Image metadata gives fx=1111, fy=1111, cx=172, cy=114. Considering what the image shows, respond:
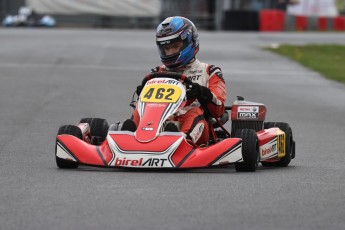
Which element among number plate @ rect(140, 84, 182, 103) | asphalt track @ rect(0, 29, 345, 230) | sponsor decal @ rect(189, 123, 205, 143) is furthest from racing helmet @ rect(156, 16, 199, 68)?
asphalt track @ rect(0, 29, 345, 230)

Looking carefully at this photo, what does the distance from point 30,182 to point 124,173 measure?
81 cm

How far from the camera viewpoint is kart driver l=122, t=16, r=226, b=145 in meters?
8.86

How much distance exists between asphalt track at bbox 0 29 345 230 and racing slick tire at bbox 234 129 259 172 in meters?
0.12

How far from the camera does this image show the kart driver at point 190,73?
8.86 meters

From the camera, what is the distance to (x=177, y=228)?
5770 millimetres

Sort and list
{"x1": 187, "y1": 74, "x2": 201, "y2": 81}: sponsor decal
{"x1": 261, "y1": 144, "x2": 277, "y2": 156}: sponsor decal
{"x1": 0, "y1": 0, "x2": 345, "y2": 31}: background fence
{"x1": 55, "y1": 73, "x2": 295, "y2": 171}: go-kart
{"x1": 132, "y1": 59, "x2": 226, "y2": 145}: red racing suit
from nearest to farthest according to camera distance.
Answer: {"x1": 55, "y1": 73, "x2": 295, "y2": 171}: go-kart
{"x1": 132, "y1": 59, "x2": 226, "y2": 145}: red racing suit
{"x1": 261, "y1": 144, "x2": 277, "y2": 156}: sponsor decal
{"x1": 187, "y1": 74, "x2": 201, "y2": 81}: sponsor decal
{"x1": 0, "y1": 0, "x2": 345, "y2": 31}: background fence

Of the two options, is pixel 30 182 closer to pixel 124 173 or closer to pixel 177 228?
pixel 124 173

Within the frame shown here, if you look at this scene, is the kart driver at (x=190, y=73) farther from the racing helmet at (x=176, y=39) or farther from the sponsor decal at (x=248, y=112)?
the sponsor decal at (x=248, y=112)

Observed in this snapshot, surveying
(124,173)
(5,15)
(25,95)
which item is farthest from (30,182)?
(5,15)

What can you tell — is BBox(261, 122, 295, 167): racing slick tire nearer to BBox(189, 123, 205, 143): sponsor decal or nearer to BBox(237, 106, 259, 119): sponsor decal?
BBox(237, 106, 259, 119): sponsor decal

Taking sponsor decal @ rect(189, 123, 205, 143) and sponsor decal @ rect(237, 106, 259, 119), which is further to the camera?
sponsor decal @ rect(237, 106, 259, 119)

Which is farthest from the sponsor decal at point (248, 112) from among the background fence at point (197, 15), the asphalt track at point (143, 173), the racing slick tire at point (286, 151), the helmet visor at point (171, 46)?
the background fence at point (197, 15)

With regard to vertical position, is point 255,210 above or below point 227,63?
above

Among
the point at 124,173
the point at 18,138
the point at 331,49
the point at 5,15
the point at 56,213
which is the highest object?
the point at 56,213
